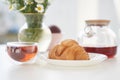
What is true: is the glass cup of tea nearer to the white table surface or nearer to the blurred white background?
the white table surface

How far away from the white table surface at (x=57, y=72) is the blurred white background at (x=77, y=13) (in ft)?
5.64

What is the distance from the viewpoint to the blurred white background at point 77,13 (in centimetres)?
243

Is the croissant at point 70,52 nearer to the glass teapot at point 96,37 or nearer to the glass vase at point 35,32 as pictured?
the glass teapot at point 96,37

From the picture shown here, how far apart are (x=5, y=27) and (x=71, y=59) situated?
2.22m

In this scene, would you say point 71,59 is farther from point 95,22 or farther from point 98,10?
point 98,10

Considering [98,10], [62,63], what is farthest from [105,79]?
[98,10]

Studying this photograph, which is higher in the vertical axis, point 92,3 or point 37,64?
point 92,3

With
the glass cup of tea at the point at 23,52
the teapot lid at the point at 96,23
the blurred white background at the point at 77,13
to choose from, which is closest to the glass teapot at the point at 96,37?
the teapot lid at the point at 96,23

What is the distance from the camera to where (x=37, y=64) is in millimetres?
770

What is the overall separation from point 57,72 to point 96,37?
0.32m

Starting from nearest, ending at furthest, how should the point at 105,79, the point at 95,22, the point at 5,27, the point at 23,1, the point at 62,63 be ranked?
the point at 105,79 → the point at 62,63 → the point at 95,22 → the point at 23,1 → the point at 5,27

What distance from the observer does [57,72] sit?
65 centimetres

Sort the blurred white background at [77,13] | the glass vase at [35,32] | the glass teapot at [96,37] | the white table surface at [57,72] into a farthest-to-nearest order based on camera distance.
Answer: the blurred white background at [77,13] < the glass vase at [35,32] < the glass teapot at [96,37] < the white table surface at [57,72]

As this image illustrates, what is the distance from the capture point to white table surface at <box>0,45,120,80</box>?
23.6 inches
